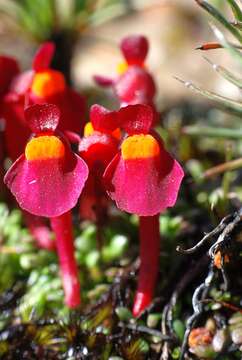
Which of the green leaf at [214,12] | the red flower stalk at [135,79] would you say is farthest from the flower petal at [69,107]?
the green leaf at [214,12]

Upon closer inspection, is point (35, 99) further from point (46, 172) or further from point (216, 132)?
point (216, 132)

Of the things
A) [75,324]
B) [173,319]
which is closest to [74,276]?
[75,324]

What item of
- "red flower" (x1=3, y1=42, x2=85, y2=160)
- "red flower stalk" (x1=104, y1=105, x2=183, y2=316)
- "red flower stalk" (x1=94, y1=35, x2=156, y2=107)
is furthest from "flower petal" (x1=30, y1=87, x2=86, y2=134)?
"red flower stalk" (x1=104, y1=105, x2=183, y2=316)

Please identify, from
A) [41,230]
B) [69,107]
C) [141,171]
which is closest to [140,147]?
[141,171]

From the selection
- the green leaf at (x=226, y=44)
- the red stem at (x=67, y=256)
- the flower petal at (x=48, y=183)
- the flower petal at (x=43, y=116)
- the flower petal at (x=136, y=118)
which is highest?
the green leaf at (x=226, y=44)

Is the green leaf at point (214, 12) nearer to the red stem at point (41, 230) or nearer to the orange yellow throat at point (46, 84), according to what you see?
the orange yellow throat at point (46, 84)

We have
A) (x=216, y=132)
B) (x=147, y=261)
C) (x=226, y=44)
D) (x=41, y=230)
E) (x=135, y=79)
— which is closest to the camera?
(x=226, y=44)

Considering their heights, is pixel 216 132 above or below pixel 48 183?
below

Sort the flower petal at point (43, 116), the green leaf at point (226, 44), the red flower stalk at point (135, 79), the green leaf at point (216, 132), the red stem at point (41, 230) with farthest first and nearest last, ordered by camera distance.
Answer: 1. the green leaf at point (216, 132)
2. the red stem at point (41, 230)
3. the red flower stalk at point (135, 79)
4. the flower petal at point (43, 116)
5. the green leaf at point (226, 44)
